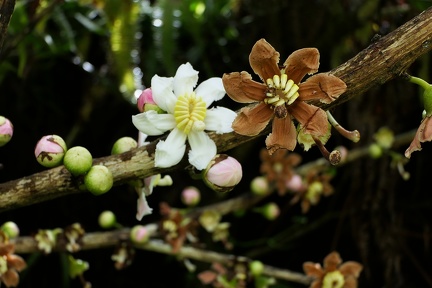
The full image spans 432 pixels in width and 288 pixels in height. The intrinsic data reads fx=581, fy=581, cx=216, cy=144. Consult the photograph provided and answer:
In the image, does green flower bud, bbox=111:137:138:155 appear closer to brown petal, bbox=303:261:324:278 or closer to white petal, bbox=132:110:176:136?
white petal, bbox=132:110:176:136

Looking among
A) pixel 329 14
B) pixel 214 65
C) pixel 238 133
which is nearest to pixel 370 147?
pixel 329 14

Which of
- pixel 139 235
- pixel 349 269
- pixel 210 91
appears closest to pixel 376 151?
pixel 349 269

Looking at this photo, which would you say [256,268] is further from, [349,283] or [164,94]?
[164,94]

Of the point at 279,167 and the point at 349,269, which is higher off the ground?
the point at 279,167

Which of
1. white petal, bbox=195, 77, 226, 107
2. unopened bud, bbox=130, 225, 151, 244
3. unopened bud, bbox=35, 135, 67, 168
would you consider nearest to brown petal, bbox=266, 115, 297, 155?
white petal, bbox=195, 77, 226, 107

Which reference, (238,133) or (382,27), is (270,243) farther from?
(238,133)

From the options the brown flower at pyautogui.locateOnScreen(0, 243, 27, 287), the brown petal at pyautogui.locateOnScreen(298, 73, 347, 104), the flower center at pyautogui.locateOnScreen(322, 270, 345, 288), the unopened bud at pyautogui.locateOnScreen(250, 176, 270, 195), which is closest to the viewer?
the brown petal at pyautogui.locateOnScreen(298, 73, 347, 104)

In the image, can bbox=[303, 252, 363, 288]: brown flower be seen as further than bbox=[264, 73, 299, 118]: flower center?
Yes
